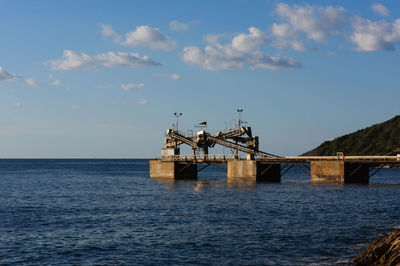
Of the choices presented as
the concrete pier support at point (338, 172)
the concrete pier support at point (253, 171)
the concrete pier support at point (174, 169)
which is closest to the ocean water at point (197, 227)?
the concrete pier support at point (338, 172)

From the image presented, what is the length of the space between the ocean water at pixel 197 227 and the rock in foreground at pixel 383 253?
169 centimetres

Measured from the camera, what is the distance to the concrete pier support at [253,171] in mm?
75875

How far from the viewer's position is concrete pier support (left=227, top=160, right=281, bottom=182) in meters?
75.9

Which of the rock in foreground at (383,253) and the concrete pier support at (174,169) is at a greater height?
the concrete pier support at (174,169)

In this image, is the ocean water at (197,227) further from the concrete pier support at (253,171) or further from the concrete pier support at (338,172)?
the concrete pier support at (253,171)

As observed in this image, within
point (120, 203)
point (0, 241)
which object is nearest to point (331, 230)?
point (0, 241)

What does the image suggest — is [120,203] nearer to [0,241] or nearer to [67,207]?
[67,207]

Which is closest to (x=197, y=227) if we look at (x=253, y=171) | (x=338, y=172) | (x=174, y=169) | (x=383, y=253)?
(x=383, y=253)

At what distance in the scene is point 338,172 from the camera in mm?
68812

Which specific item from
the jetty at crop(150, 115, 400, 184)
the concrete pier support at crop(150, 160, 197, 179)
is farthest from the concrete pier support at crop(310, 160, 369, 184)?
the concrete pier support at crop(150, 160, 197, 179)

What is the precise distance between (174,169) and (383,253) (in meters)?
63.3

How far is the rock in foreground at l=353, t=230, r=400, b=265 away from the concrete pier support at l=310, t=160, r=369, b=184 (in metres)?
46.0

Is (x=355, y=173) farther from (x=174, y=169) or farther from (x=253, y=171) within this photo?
(x=174, y=169)

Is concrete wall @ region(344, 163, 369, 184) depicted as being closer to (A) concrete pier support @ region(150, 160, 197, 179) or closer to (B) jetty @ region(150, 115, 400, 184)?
(B) jetty @ region(150, 115, 400, 184)
